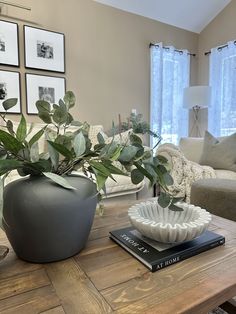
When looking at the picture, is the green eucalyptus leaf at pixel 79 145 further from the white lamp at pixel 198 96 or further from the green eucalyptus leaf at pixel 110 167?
the white lamp at pixel 198 96

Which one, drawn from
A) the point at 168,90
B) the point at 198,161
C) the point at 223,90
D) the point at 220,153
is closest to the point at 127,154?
the point at 220,153

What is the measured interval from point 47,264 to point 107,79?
2730 millimetres

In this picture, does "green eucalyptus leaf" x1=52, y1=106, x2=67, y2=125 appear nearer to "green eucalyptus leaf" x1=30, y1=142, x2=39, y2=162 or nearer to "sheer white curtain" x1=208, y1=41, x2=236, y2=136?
"green eucalyptus leaf" x1=30, y1=142, x2=39, y2=162

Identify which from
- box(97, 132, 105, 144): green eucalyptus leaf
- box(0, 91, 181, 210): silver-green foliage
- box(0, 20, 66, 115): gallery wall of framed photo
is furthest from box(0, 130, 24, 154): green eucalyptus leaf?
box(0, 20, 66, 115): gallery wall of framed photo

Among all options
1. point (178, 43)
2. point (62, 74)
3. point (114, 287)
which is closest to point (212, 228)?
point (114, 287)

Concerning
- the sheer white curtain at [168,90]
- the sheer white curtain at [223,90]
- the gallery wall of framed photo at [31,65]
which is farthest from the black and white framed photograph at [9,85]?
the sheer white curtain at [223,90]

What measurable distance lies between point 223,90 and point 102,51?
174cm

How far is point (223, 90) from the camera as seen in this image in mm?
3402

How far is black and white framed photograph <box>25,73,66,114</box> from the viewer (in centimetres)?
259

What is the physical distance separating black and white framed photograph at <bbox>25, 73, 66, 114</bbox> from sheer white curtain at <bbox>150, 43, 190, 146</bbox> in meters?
1.29

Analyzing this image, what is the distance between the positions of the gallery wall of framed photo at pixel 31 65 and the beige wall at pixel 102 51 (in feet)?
0.18

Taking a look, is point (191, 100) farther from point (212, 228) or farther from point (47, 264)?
point (47, 264)

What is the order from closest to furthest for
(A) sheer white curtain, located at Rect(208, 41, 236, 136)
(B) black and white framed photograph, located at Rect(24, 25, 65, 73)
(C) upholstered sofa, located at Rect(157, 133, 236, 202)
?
(C) upholstered sofa, located at Rect(157, 133, 236, 202) < (B) black and white framed photograph, located at Rect(24, 25, 65, 73) < (A) sheer white curtain, located at Rect(208, 41, 236, 136)

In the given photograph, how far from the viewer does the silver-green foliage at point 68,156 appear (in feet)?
1.94
